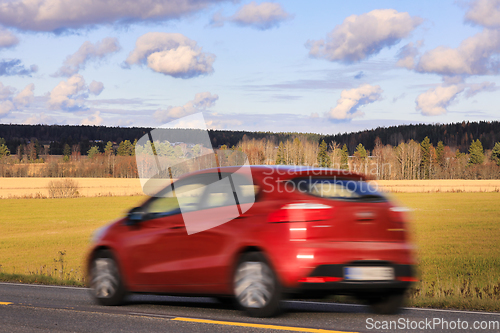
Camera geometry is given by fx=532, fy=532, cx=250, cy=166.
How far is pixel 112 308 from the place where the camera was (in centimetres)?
722

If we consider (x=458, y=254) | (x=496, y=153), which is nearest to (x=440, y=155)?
(x=496, y=153)

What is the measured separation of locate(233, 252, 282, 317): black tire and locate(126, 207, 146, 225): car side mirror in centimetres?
175

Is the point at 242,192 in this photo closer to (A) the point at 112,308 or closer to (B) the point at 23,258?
(A) the point at 112,308

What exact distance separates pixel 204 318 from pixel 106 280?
1953 millimetres

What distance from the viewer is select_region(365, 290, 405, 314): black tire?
21.0ft

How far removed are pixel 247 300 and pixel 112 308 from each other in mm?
2191

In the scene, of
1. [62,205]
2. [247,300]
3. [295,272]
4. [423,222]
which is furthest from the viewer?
[62,205]

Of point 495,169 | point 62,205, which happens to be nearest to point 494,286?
point 62,205

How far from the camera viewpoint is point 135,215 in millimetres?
7234

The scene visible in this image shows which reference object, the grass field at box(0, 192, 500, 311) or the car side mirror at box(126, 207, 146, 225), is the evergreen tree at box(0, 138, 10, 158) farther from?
the car side mirror at box(126, 207, 146, 225)

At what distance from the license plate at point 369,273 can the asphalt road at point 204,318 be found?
51 centimetres

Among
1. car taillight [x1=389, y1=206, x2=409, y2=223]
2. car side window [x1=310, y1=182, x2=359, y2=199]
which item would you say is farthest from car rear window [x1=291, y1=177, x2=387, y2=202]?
car taillight [x1=389, y1=206, x2=409, y2=223]

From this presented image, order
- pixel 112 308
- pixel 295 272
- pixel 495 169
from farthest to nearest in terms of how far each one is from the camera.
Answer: pixel 495 169 < pixel 112 308 < pixel 295 272

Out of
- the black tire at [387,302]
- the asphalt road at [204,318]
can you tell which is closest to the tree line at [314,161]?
the asphalt road at [204,318]
